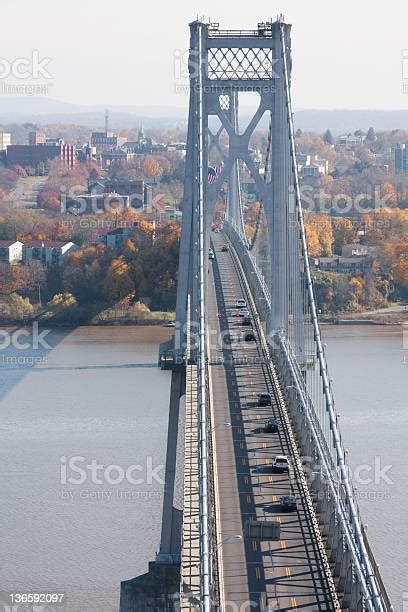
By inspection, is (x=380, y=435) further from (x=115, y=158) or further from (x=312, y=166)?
(x=115, y=158)

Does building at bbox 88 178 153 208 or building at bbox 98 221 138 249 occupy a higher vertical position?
building at bbox 88 178 153 208

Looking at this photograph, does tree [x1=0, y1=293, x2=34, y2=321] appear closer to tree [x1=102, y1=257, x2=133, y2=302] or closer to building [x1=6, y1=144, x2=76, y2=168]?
tree [x1=102, y1=257, x2=133, y2=302]

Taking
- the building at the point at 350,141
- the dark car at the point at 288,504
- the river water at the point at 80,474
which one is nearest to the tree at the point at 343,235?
the river water at the point at 80,474

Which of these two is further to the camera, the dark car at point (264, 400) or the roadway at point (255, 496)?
the dark car at point (264, 400)

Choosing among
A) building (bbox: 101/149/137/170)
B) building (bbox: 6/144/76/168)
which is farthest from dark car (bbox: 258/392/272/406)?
building (bbox: 6/144/76/168)

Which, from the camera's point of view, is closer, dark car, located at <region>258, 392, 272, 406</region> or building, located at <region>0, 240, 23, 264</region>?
dark car, located at <region>258, 392, 272, 406</region>

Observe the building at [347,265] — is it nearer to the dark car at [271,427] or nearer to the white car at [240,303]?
the white car at [240,303]

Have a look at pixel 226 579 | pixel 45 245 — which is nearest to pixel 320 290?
pixel 45 245
